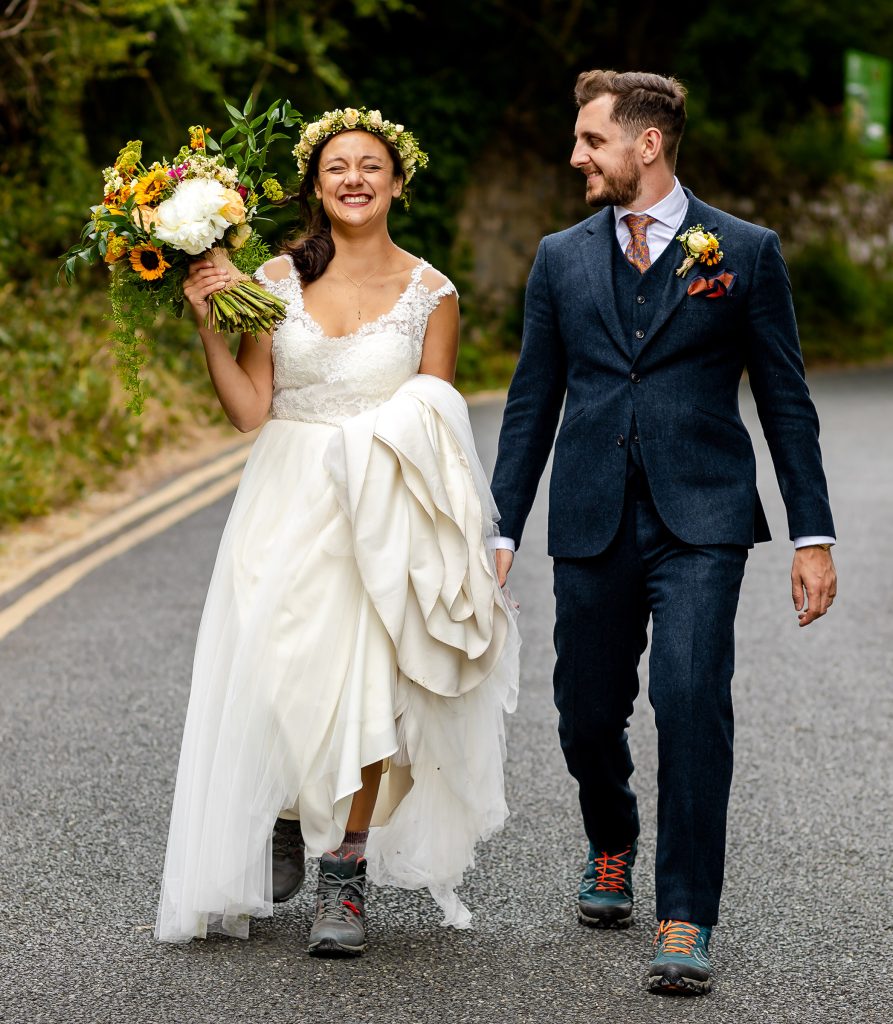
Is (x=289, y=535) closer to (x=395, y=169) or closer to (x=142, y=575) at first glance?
(x=395, y=169)

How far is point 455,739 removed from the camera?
428cm

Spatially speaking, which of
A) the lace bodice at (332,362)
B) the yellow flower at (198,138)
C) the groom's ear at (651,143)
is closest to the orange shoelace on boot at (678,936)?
the lace bodice at (332,362)

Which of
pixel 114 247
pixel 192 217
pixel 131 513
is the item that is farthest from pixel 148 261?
pixel 131 513

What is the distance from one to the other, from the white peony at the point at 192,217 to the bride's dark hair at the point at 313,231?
372 millimetres

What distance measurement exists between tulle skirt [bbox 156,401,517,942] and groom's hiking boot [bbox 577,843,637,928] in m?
0.30

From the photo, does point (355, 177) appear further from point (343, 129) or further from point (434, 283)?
point (434, 283)

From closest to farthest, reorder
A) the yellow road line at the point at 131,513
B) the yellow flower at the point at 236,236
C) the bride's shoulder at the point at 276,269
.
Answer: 1. the yellow flower at the point at 236,236
2. the bride's shoulder at the point at 276,269
3. the yellow road line at the point at 131,513

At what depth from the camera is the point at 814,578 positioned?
13.3ft

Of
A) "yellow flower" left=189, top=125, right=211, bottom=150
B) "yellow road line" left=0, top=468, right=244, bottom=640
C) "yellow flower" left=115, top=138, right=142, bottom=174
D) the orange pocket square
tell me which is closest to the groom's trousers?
the orange pocket square

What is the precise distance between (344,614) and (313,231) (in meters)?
1.10

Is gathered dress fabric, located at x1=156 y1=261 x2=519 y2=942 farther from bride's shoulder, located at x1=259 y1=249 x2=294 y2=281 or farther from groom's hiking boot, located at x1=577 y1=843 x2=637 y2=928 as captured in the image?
groom's hiking boot, located at x1=577 y1=843 x2=637 y2=928

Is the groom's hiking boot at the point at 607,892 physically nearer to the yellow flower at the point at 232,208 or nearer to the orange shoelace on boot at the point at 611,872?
the orange shoelace on boot at the point at 611,872

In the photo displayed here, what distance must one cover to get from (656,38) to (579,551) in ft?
71.2

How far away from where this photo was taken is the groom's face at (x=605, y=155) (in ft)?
13.2
